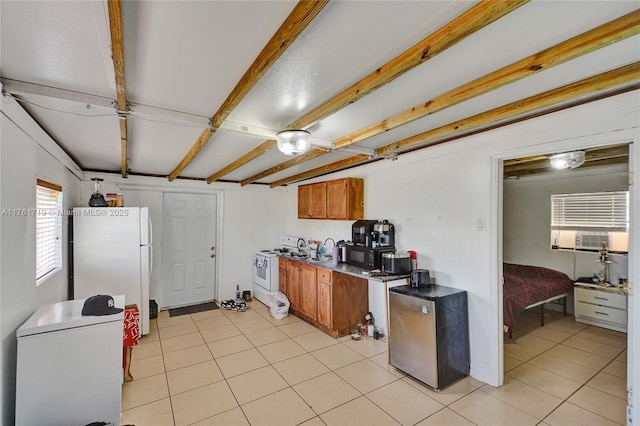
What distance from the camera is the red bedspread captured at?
142 inches

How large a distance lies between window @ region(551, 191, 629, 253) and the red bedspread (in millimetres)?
620

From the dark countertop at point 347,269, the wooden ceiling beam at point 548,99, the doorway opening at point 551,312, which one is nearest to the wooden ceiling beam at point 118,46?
the wooden ceiling beam at point 548,99

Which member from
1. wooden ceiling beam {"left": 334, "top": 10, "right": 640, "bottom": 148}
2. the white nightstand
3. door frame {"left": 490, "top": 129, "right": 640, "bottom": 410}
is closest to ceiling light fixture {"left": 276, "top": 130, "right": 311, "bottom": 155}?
wooden ceiling beam {"left": 334, "top": 10, "right": 640, "bottom": 148}

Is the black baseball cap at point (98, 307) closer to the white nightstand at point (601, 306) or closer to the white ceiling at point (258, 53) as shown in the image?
the white ceiling at point (258, 53)

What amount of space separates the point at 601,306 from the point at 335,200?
13.6ft

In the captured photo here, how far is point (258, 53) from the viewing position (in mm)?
1479

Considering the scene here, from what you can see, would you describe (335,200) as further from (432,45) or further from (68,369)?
(68,369)

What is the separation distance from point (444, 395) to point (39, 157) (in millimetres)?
4112

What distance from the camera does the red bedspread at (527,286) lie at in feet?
11.8

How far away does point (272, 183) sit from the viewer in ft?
19.5

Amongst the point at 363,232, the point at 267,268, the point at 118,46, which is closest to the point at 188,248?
the point at 267,268

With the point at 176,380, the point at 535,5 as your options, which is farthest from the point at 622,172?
the point at 176,380

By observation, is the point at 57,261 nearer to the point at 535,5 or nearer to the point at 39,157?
the point at 39,157

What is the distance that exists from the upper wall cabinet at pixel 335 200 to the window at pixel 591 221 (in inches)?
140
